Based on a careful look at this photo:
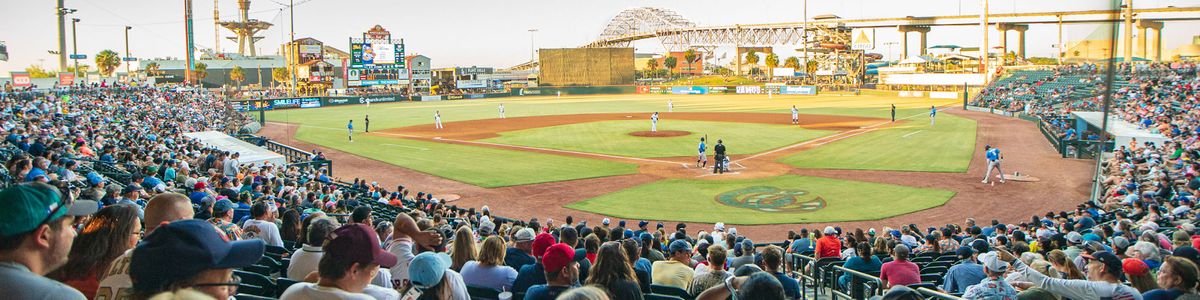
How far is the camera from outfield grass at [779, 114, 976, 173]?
2917 cm

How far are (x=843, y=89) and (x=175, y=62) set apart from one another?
345ft

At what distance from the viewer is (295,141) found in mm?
42781

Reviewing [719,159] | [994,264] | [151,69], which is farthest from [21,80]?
[151,69]

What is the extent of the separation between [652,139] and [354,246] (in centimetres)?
3648

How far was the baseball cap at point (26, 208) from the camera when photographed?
2.97 m

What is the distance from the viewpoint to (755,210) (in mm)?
20906

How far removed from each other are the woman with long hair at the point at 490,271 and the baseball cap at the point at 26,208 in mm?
3343

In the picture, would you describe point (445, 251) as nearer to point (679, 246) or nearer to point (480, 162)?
point (679, 246)

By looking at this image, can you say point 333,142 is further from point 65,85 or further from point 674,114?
point 674,114

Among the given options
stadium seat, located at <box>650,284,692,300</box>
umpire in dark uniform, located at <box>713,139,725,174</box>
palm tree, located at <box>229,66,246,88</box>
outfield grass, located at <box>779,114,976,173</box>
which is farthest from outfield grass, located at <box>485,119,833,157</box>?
palm tree, located at <box>229,66,246,88</box>

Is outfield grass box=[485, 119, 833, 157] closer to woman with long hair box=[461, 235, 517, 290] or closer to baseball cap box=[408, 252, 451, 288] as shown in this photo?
woman with long hair box=[461, 235, 517, 290]

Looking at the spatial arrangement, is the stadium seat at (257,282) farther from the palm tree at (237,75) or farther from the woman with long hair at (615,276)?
the palm tree at (237,75)

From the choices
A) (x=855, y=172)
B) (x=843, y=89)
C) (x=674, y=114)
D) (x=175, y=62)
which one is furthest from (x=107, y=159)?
(x=175, y=62)

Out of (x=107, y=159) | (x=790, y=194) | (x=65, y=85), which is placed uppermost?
(x=65, y=85)
